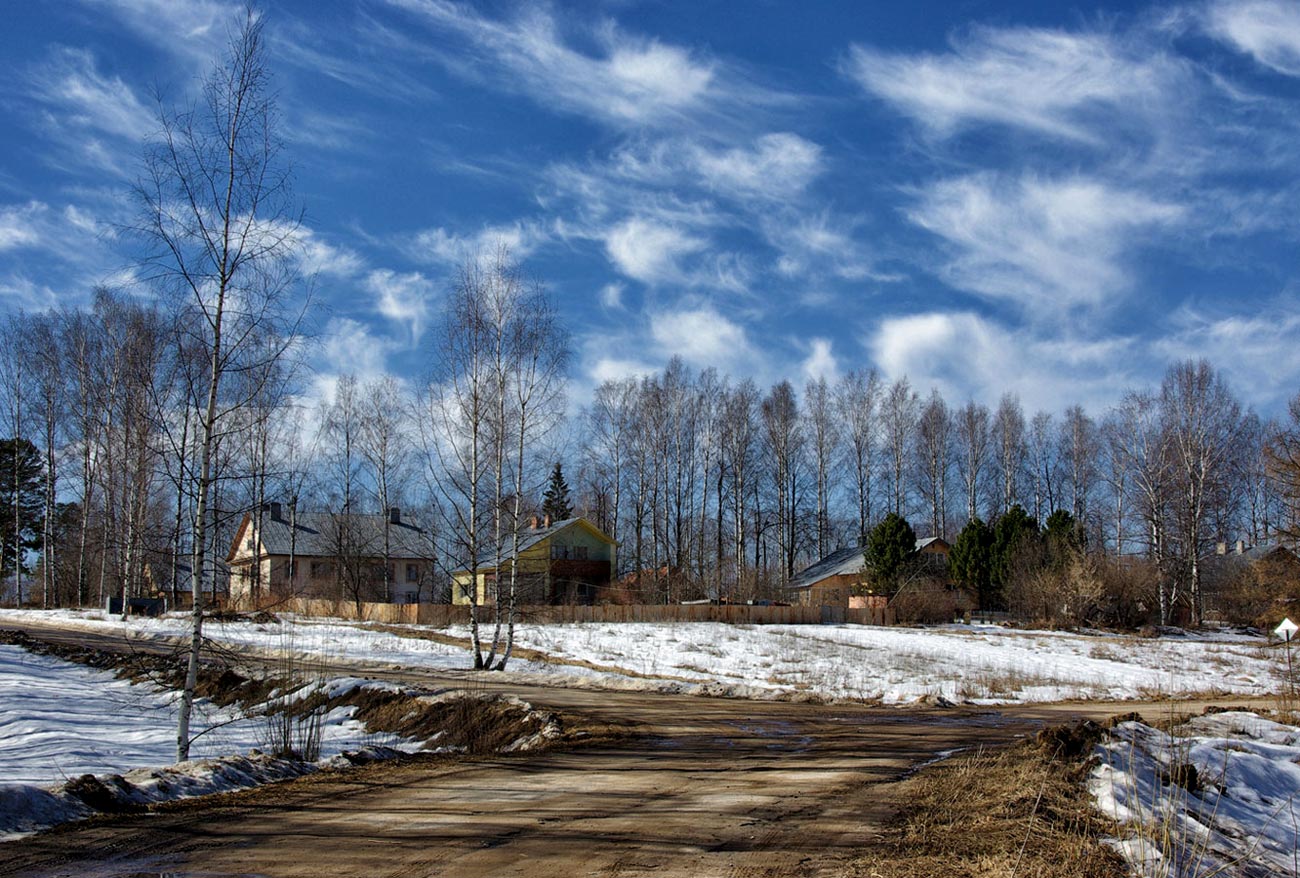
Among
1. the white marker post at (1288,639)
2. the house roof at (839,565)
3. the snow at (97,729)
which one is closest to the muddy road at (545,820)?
the snow at (97,729)

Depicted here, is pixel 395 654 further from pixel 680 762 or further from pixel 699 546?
pixel 699 546

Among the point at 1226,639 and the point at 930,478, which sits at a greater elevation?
the point at 930,478

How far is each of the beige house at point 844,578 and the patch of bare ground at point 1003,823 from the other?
4580 centimetres

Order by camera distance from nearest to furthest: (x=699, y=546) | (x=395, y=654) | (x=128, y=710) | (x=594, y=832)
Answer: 1. (x=594, y=832)
2. (x=128, y=710)
3. (x=395, y=654)
4. (x=699, y=546)

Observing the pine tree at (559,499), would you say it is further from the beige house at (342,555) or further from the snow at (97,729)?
the snow at (97,729)

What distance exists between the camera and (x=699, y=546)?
189ft

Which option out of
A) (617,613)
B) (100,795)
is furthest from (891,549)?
(100,795)

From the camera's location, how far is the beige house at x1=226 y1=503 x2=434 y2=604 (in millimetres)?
50438

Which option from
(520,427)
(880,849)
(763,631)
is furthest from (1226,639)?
(880,849)

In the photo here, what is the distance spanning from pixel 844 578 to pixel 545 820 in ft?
176

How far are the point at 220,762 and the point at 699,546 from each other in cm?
4966

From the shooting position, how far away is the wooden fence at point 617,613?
37656 mm

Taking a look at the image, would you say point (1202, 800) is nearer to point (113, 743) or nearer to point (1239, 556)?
point (113, 743)

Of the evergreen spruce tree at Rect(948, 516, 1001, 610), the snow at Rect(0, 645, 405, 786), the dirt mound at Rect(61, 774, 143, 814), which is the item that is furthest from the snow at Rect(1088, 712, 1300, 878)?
the evergreen spruce tree at Rect(948, 516, 1001, 610)
